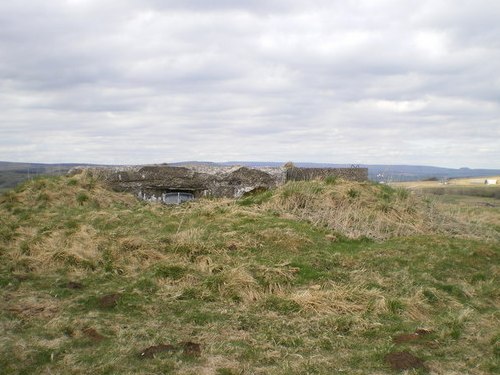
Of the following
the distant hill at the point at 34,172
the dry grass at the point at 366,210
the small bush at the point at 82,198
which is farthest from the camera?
the distant hill at the point at 34,172

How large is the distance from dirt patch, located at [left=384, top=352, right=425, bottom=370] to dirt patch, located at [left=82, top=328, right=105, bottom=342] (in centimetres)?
250

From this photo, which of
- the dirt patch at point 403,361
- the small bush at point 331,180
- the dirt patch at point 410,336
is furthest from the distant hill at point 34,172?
the dirt patch at point 403,361

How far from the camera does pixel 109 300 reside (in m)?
5.62

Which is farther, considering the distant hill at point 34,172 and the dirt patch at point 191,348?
the distant hill at point 34,172

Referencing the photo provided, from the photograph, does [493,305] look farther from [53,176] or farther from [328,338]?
[53,176]

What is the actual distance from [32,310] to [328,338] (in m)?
3.04

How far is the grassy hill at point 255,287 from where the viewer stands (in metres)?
4.33

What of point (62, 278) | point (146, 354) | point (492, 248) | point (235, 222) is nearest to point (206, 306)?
point (146, 354)

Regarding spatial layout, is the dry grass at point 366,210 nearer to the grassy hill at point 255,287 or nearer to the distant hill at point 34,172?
the grassy hill at point 255,287

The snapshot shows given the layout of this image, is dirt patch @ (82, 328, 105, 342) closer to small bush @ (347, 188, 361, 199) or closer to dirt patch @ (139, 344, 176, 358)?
dirt patch @ (139, 344, 176, 358)

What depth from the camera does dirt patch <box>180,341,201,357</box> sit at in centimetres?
435

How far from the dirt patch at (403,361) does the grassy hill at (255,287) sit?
14 mm

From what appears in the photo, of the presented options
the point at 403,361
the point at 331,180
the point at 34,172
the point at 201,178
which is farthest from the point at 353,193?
the point at 34,172

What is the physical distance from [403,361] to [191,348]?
176cm
